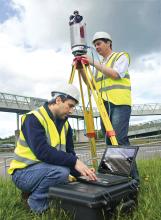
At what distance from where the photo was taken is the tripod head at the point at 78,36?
393 cm

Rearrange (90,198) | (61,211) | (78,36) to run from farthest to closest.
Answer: (78,36)
(61,211)
(90,198)

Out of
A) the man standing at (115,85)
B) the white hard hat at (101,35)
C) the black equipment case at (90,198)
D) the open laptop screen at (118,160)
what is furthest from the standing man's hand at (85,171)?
the white hard hat at (101,35)

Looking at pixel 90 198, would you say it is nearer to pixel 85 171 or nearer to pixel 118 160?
pixel 85 171

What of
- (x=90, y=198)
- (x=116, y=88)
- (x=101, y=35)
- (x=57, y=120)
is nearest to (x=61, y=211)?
(x=90, y=198)

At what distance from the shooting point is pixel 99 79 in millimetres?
4297

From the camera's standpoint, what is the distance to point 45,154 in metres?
3.08

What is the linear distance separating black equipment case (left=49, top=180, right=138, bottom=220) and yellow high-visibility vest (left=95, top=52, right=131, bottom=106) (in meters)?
1.35

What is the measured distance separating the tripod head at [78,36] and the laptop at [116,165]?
122cm

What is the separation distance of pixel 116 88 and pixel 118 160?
44.6 inches

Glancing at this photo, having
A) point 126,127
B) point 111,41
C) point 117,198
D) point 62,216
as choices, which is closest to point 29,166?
point 62,216

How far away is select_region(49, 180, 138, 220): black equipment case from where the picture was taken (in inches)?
99.4

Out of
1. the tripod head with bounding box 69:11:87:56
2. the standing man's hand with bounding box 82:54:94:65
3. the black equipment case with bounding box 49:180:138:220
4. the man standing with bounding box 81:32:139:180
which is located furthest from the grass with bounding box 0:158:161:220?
the tripod head with bounding box 69:11:87:56

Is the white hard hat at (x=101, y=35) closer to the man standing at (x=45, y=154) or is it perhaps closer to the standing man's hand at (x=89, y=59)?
the standing man's hand at (x=89, y=59)

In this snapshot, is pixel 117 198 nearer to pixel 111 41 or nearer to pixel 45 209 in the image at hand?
pixel 45 209
